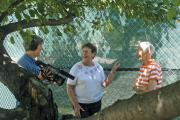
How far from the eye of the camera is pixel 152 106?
286 cm

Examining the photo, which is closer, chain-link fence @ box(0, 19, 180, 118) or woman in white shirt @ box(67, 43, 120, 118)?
woman in white shirt @ box(67, 43, 120, 118)

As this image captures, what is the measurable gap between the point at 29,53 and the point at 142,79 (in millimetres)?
1231

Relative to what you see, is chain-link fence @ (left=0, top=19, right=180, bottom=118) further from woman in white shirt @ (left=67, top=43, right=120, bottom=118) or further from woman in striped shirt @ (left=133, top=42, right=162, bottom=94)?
woman in striped shirt @ (left=133, top=42, right=162, bottom=94)

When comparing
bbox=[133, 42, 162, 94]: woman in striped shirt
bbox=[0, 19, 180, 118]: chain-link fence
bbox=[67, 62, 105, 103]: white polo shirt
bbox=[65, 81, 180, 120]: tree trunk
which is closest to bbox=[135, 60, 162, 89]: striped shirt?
bbox=[133, 42, 162, 94]: woman in striped shirt

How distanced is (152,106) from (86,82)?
9.57 feet

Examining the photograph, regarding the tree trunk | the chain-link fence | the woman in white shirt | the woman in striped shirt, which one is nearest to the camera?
the tree trunk

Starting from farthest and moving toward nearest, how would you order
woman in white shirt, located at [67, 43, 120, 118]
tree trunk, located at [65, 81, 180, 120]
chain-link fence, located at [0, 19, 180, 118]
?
chain-link fence, located at [0, 19, 180, 118] → woman in white shirt, located at [67, 43, 120, 118] → tree trunk, located at [65, 81, 180, 120]

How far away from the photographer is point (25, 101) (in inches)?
182

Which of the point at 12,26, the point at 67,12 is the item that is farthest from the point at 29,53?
the point at 67,12

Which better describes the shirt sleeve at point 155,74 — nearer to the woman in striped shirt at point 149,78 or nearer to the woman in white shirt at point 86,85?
the woman in striped shirt at point 149,78

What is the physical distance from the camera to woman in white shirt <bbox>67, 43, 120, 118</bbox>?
5754 millimetres

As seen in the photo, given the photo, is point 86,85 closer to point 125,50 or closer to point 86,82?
point 86,82

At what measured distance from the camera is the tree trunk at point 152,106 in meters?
2.74

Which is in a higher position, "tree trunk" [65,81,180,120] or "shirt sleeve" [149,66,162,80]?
"tree trunk" [65,81,180,120]
